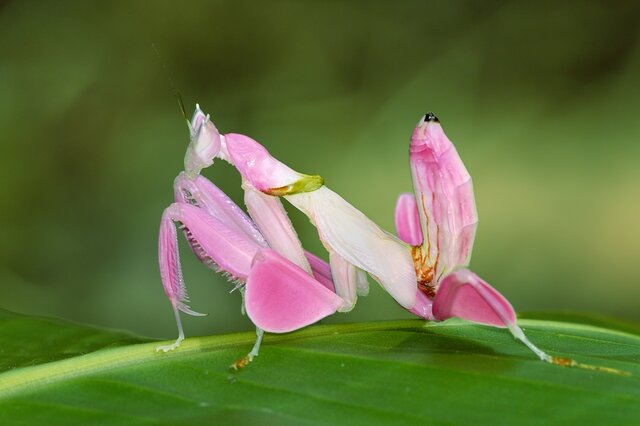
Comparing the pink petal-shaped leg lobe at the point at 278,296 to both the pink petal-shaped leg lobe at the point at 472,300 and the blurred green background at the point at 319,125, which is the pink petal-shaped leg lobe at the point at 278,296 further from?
the blurred green background at the point at 319,125

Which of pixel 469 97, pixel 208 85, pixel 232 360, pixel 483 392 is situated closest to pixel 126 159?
pixel 208 85

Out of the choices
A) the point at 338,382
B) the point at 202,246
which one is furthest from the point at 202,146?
the point at 338,382

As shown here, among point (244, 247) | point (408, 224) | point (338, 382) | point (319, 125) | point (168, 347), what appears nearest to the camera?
point (338, 382)

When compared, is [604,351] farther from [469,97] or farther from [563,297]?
[469,97]

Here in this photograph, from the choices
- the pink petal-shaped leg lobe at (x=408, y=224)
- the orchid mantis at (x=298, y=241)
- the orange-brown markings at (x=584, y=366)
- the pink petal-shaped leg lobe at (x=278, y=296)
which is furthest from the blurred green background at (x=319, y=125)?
the orange-brown markings at (x=584, y=366)

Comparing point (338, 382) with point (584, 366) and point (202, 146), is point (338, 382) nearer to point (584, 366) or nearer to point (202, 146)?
point (584, 366)

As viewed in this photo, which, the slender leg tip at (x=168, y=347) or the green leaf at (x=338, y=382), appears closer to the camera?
the green leaf at (x=338, y=382)

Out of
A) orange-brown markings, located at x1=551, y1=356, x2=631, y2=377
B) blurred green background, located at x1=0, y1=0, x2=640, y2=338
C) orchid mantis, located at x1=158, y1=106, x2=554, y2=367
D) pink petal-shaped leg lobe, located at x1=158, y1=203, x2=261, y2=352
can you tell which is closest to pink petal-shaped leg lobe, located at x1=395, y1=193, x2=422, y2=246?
orchid mantis, located at x1=158, y1=106, x2=554, y2=367

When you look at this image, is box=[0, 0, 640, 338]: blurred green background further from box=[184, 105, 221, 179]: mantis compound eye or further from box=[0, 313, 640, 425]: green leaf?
box=[0, 313, 640, 425]: green leaf
